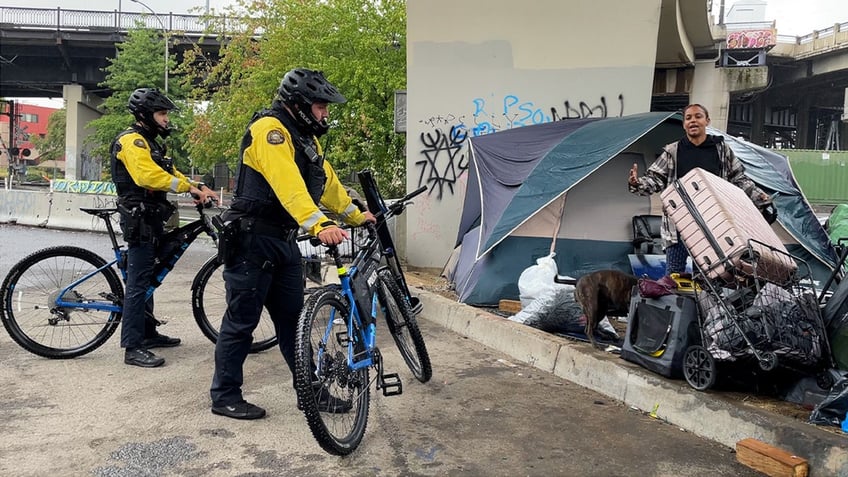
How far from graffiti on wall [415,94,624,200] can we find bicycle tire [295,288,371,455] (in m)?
5.60

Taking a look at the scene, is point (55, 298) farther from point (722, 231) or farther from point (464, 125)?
point (464, 125)

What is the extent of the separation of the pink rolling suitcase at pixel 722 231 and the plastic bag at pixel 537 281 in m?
1.51

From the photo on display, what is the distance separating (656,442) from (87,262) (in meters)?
4.09

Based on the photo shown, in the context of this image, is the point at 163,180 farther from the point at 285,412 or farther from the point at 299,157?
the point at 285,412

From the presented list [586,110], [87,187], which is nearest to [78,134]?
[87,187]

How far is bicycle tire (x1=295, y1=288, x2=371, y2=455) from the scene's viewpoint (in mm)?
2885

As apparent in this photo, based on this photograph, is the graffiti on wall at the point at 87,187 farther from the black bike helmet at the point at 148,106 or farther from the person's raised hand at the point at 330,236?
the person's raised hand at the point at 330,236

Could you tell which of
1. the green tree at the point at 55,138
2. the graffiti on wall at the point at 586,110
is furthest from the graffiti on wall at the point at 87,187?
the green tree at the point at 55,138

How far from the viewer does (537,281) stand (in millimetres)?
5559

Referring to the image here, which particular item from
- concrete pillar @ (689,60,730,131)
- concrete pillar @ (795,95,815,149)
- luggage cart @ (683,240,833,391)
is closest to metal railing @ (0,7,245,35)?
concrete pillar @ (689,60,730,131)

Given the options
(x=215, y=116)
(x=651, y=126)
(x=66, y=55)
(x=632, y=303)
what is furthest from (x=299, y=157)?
(x=66, y=55)

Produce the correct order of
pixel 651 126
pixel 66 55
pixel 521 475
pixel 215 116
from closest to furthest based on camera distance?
pixel 521 475
pixel 651 126
pixel 215 116
pixel 66 55

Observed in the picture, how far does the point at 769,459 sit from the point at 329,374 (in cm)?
Answer: 210

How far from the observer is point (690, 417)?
11.8 feet
